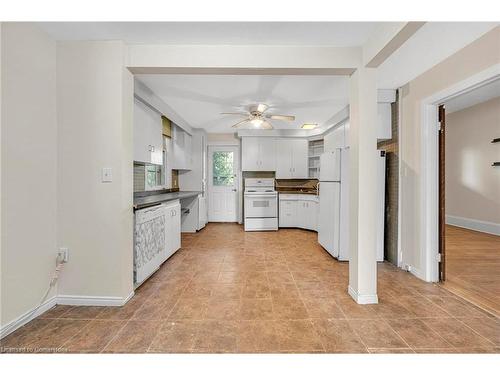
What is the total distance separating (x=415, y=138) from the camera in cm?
276

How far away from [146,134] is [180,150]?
170 cm

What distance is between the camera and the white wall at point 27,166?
166 cm

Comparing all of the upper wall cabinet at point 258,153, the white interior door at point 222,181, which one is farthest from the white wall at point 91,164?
the white interior door at point 222,181

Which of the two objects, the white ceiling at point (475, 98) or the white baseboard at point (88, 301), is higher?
the white ceiling at point (475, 98)

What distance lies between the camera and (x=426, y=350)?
1.53 m

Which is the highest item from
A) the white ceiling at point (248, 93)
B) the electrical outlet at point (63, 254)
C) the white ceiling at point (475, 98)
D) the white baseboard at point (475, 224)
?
the white ceiling at point (475, 98)

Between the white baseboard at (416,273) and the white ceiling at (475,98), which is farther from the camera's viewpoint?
the white ceiling at (475,98)

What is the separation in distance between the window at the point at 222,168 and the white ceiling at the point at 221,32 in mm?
4169

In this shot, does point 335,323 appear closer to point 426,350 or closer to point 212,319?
point 426,350

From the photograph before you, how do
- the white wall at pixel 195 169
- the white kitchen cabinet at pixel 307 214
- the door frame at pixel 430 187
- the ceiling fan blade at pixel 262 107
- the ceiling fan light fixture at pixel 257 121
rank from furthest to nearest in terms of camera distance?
the white wall at pixel 195 169 < the white kitchen cabinet at pixel 307 214 < the ceiling fan light fixture at pixel 257 121 < the ceiling fan blade at pixel 262 107 < the door frame at pixel 430 187

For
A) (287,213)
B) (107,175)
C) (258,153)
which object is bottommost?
(287,213)

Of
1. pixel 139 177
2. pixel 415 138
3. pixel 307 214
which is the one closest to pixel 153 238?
pixel 139 177

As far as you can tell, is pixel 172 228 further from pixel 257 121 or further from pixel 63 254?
pixel 257 121

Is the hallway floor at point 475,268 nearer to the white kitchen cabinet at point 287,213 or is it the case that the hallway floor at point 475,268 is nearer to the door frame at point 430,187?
the door frame at point 430,187
